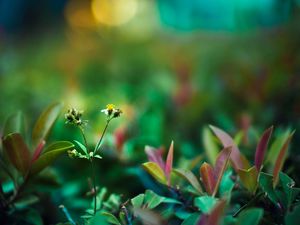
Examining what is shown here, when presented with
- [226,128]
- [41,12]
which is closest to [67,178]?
[226,128]

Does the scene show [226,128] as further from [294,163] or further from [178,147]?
[294,163]

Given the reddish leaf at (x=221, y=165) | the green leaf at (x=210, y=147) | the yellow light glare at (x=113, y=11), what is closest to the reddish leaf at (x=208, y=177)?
the reddish leaf at (x=221, y=165)

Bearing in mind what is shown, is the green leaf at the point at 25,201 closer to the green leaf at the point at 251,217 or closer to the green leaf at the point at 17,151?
the green leaf at the point at 17,151

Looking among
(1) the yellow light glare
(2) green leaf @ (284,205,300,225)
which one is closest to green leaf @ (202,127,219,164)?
(2) green leaf @ (284,205,300,225)

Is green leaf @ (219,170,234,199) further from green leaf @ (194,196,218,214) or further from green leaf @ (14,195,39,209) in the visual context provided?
green leaf @ (14,195,39,209)

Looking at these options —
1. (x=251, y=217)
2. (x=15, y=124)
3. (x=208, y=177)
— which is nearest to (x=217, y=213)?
(x=251, y=217)

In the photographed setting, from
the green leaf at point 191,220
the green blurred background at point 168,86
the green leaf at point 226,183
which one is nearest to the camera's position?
the green leaf at point 191,220

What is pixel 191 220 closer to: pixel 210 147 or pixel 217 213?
pixel 217 213
